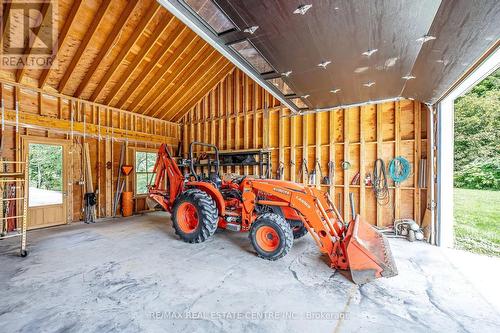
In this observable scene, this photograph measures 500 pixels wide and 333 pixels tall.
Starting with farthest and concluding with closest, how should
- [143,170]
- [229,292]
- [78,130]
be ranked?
1. [143,170]
2. [78,130]
3. [229,292]

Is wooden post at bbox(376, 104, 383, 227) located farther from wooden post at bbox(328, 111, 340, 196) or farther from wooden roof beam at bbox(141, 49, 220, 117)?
wooden roof beam at bbox(141, 49, 220, 117)

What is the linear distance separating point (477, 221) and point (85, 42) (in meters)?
10.7

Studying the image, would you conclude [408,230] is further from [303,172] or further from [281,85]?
[281,85]

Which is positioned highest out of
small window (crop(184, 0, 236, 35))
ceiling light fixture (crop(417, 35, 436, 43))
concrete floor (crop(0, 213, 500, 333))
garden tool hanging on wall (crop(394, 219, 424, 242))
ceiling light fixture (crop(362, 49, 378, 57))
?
small window (crop(184, 0, 236, 35))

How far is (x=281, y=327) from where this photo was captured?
1966 mm

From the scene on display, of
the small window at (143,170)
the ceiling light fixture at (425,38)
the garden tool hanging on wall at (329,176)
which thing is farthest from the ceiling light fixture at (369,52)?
the small window at (143,170)

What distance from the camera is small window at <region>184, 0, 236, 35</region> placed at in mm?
2211

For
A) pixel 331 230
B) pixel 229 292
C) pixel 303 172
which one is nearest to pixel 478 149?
pixel 303 172

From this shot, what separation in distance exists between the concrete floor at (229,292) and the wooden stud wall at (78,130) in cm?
259

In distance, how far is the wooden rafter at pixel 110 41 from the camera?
4.54 metres

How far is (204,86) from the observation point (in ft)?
26.0

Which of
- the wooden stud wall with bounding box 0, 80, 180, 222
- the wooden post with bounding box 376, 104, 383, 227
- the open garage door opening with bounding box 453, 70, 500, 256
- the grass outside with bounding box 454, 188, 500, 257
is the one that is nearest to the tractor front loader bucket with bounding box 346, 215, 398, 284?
the wooden post with bounding box 376, 104, 383, 227
